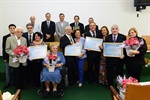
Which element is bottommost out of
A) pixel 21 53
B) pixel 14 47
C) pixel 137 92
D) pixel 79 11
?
pixel 137 92

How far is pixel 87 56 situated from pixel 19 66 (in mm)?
1514

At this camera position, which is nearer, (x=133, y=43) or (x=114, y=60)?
(x=133, y=43)

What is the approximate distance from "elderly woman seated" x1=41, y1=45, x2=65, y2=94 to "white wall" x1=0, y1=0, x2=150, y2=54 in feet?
10.2

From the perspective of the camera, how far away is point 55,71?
171 inches

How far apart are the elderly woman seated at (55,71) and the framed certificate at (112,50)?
92 cm

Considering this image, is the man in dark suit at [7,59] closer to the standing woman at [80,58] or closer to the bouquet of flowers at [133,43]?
the standing woman at [80,58]

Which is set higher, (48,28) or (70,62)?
(48,28)

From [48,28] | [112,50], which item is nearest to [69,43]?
[112,50]

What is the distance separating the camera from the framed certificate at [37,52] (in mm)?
4348

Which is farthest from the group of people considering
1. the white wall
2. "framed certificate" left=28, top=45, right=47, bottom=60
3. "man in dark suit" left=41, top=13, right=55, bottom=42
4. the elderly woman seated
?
the white wall

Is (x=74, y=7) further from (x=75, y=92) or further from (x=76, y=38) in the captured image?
(x=75, y=92)

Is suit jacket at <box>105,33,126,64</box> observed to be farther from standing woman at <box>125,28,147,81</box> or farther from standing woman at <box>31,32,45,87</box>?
standing woman at <box>31,32,45,87</box>

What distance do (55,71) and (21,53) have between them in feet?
2.53

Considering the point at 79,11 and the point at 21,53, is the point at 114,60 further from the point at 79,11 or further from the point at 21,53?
the point at 79,11
